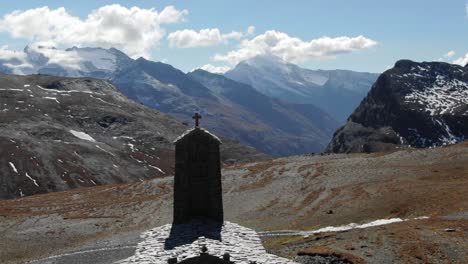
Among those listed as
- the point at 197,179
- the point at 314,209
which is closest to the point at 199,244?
the point at 197,179

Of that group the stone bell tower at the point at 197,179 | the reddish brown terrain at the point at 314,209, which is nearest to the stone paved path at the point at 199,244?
the stone bell tower at the point at 197,179

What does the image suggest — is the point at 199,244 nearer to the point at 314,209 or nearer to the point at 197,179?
the point at 197,179

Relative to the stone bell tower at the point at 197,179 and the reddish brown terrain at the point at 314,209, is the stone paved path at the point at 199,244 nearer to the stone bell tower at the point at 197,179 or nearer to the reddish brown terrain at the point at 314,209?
the stone bell tower at the point at 197,179

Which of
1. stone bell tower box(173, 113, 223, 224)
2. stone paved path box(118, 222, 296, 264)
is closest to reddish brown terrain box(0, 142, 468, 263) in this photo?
stone bell tower box(173, 113, 223, 224)

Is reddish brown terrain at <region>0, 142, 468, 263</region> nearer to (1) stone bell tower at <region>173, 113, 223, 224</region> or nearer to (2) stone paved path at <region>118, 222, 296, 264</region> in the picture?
(1) stone bell tower at <region>173, 113, 223, 224</region>

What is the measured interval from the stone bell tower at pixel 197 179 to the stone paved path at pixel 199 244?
44.5 inches

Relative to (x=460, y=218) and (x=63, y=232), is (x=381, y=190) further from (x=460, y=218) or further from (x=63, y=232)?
(x=63, y=232)

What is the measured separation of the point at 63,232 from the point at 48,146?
12867cm

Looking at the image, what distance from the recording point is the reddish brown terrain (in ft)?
127

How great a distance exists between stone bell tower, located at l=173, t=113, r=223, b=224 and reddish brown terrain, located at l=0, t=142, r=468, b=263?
9.25 meters

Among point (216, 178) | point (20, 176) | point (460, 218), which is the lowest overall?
point (20, 176)

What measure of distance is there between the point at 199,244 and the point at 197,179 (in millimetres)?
6838

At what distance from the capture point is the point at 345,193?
70062 millimetres

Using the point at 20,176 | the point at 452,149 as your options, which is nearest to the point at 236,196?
the point at 452,149
